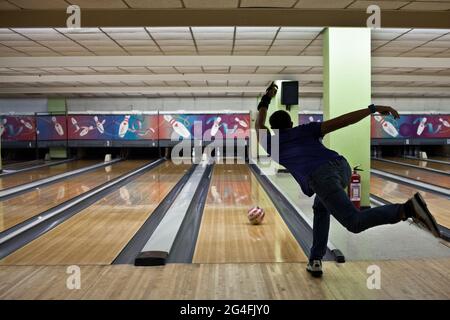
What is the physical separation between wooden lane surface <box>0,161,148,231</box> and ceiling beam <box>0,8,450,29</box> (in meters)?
2.36

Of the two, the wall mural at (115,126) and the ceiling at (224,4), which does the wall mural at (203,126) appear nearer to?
the wall mural at (115,126)

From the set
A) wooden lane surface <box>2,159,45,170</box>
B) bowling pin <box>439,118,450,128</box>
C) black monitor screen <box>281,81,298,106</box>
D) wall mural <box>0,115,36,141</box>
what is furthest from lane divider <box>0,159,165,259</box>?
bowling pin <box>439,118,450,128</box>

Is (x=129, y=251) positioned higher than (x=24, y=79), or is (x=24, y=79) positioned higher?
(x=24, y=79)

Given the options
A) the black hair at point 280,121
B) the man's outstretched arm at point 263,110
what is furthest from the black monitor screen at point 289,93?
the black hair at point 280,121

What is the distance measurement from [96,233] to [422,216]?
336 centimetres

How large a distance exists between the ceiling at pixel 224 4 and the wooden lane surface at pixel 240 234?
92.6 inches

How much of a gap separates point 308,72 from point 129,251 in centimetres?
664

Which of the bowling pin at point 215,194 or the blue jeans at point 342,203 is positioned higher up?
the blue jeans at point 342,203

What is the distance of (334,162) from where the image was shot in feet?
8.68

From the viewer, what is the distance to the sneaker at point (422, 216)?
232 cm

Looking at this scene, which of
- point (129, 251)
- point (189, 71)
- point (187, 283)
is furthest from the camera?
point (189, 71)

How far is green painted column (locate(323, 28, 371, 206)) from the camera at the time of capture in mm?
5516
